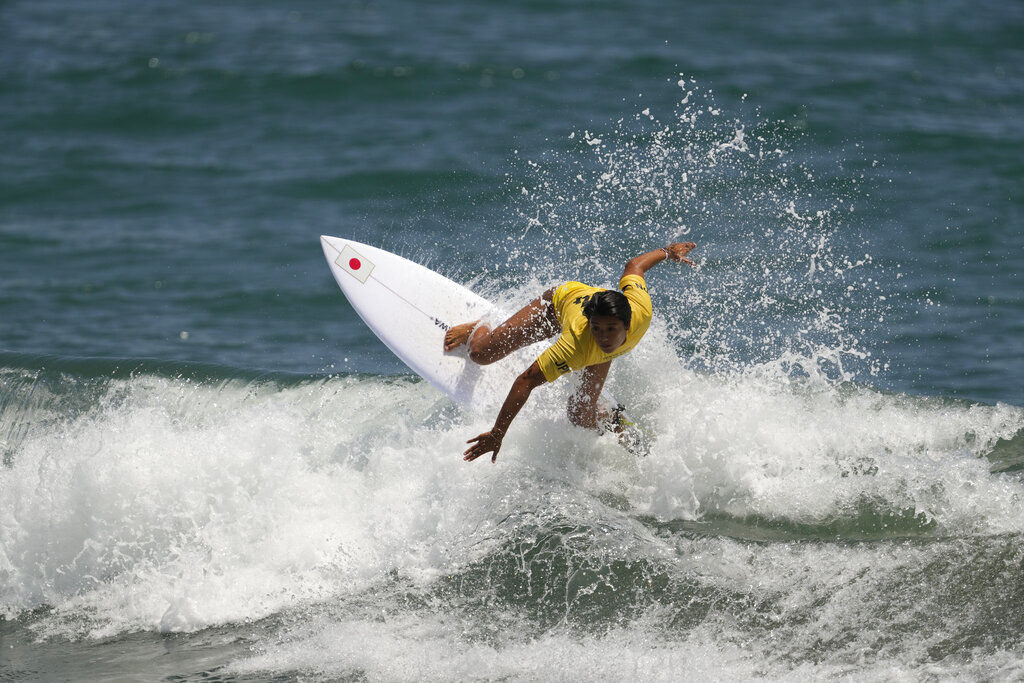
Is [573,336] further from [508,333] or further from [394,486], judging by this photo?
[394,486]

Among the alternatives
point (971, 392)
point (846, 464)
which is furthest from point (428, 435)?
point (971, 392)

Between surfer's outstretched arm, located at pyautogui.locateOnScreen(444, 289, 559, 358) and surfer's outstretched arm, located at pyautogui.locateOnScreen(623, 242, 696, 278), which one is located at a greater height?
surfer's outstretched arm, located at pyautogui.locateOnScreen(623, 242, 696, 278)

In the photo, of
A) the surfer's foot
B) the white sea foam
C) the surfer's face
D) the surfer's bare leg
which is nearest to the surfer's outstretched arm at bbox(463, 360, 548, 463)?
the surfer's face

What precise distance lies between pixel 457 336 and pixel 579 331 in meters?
1.76

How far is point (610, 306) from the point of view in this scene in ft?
17.2

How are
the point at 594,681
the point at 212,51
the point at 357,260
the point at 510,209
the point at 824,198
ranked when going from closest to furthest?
the point at 594,681
the point at 357,260
the point at 510,209
the point at 824,198
the point at 212,51

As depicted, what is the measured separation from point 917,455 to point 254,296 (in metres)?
7.09

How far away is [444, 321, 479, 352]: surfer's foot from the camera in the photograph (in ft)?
23.4

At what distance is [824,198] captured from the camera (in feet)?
35.2

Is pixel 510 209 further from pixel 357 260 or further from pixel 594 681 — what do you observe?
pixel 594 681

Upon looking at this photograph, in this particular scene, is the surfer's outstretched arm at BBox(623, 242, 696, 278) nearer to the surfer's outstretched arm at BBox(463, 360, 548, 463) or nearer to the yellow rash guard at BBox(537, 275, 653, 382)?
the yellow rash guard at BBox(537, 275, 653, 382)

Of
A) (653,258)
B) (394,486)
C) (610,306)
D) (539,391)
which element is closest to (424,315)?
(539,391)

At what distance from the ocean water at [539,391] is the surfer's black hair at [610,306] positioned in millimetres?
1272

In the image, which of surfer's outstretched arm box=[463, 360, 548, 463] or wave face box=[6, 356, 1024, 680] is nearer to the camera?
wave face box=[6, 356, 1024, 680]
